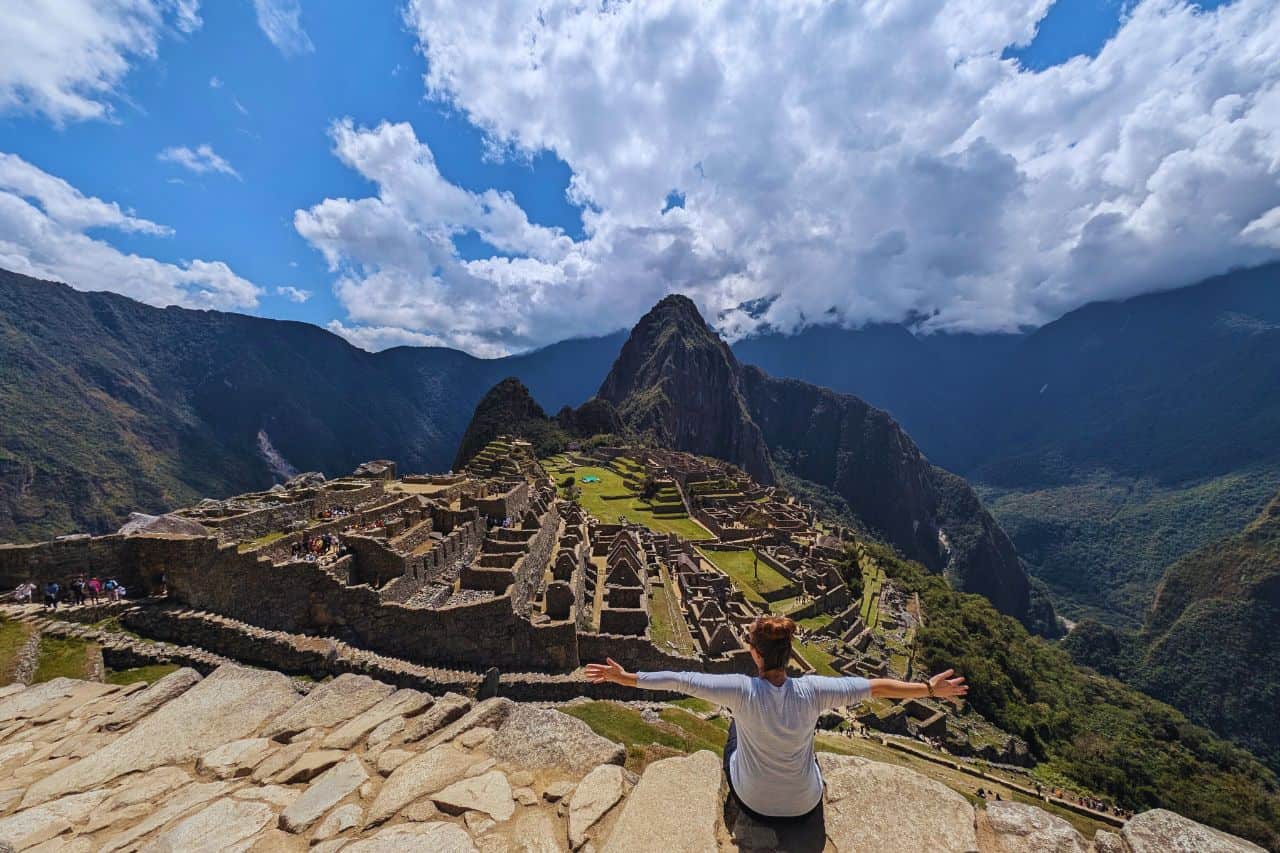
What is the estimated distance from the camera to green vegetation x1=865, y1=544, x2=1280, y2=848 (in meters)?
33.2

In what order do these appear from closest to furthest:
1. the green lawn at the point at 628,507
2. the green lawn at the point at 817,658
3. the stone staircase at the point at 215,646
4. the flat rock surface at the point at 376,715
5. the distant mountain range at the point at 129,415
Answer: the flat rock surface at the point at 376,715, the stone staircase at the point at 215,646, the green lawn at the point at 817,658, the green lawn at the point at 628,507, the distant mountain range at the point at 129,415

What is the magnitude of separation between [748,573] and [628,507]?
19.0 m

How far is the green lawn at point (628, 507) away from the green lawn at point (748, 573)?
5.20 metres

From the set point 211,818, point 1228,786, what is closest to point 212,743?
point 211,818

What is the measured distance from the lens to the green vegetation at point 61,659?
379 inches

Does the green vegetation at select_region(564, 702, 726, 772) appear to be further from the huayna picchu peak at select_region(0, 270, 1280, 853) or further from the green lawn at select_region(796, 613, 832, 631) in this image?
the green lawn at select_region(796, 613, 832, 631)

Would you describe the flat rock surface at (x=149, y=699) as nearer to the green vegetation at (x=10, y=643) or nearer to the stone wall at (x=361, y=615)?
the green vegetation at (x=10, y=643)

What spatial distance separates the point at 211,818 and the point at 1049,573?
218 meters

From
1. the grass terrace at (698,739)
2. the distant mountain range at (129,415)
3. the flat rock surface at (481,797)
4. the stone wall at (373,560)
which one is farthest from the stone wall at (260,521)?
the distant mountain range at (129,415)

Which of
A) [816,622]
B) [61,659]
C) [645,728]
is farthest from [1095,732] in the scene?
[61,659]

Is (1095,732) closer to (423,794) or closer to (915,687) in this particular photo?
(915,687)

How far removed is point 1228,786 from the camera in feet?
124

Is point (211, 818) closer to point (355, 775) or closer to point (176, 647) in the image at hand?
point (355, 775)

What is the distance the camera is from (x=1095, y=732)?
41.7m
